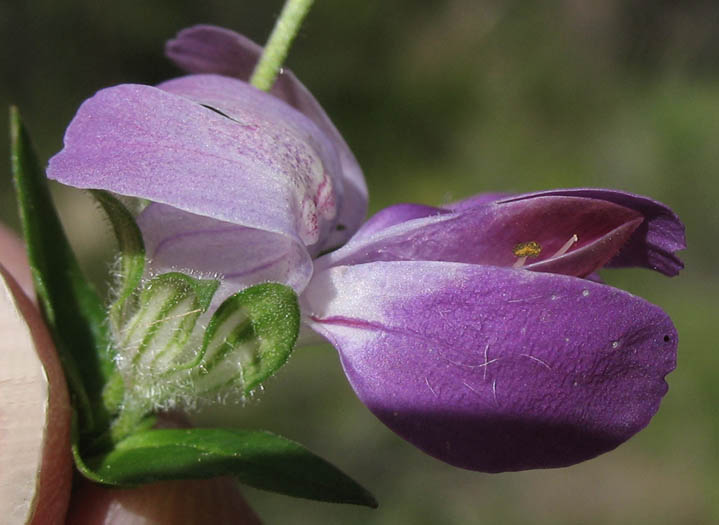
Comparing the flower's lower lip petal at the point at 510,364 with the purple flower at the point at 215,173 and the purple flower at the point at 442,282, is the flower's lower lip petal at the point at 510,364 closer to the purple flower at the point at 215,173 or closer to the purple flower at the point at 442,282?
the purple flower at the point at 442,282

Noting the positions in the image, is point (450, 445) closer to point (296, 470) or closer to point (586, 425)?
point (586, 425)

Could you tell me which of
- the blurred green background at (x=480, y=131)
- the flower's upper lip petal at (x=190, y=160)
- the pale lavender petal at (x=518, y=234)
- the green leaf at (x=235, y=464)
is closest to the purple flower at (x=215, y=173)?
the flower's upper lip petal at (x=190, y=160)

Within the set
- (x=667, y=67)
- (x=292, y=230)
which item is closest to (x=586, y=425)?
(x=292, y=230)

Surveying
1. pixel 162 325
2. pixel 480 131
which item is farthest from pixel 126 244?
pixel 480 131

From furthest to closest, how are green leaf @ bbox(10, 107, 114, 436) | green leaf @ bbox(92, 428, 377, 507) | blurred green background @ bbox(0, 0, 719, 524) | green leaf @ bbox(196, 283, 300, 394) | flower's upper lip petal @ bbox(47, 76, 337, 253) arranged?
blurred green background @ bbox(0, 0, 719, 524)
green leaf @ bbox(10, 107, 114, 436)
green leaf @ bbox(92, 428, 377, 507)
green leaf @ bbox(196, 283, 300, 394)
flower's upper lip petal @ bbox(47, 76, 337, 253)

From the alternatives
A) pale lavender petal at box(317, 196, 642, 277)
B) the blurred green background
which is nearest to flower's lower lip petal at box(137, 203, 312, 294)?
pale lavender petal at box(317, 196, 642, 277)

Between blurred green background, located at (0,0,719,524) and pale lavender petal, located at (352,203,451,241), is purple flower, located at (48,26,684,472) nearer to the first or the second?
pale lavender petal, located at (352,203,451,241)
